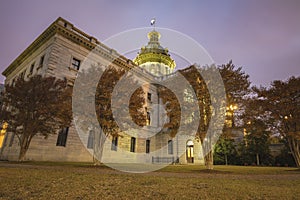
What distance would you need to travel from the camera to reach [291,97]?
11.0 metres

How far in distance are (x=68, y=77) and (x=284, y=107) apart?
16677 mm

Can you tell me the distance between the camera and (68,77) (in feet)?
53.1

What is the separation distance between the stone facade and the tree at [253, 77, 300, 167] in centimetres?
760

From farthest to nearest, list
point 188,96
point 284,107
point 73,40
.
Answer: point 73,40 → point 284,107 → point 188,96

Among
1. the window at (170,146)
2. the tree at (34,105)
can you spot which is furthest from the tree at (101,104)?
the window at (170,146)

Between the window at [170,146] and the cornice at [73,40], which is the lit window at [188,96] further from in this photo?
the window at [170,146]

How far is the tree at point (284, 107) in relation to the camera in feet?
34.6

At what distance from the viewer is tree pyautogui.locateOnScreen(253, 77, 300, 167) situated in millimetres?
10547

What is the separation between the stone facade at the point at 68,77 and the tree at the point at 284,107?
7.60 metres

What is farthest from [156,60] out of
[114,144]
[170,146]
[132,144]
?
[114,144]

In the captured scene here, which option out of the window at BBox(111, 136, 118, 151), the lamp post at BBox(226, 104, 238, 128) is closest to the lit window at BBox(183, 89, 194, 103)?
Result: the lamp post at BBox(226, 104, 238, 128)

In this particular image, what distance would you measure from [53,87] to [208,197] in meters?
10.8

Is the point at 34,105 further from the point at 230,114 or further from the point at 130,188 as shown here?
the point at 230,114

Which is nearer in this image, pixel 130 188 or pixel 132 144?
pixel 130 188
